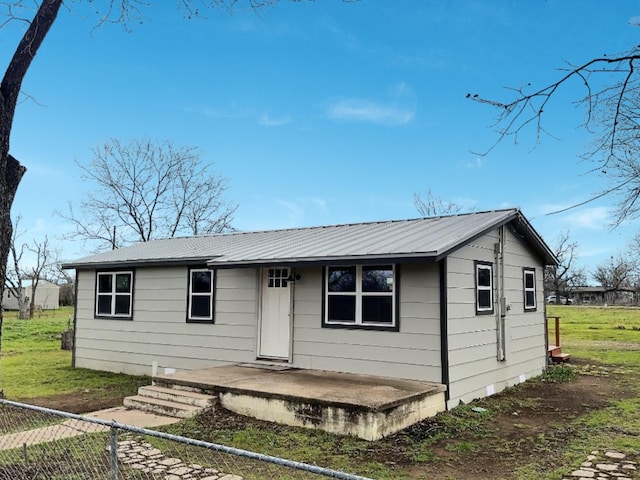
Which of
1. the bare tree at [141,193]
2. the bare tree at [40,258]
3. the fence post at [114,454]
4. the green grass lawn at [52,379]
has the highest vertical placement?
the bare tree at [141,193]

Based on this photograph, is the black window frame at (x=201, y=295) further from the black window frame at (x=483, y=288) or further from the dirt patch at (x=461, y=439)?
the black window frame at (x=483, y=288)

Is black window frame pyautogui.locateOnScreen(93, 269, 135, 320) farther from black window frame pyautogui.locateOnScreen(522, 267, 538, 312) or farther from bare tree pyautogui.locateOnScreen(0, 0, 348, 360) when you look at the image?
black window frame pyautogui.locateOnScreen(522, 267, 538, 312)

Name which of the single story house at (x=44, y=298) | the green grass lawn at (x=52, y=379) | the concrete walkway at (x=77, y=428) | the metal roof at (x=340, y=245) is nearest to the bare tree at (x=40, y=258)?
the single story house at (x=44, y=298)

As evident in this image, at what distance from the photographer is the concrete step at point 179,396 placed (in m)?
8.05

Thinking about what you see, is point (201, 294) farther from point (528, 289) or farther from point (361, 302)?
point (528, 289)

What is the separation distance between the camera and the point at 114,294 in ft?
→ 43.4

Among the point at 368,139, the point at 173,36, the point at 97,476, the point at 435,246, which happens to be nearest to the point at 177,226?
the point at 368,139

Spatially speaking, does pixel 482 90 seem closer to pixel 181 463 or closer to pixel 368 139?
pixel 181 463

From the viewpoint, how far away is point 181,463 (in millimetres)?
5586

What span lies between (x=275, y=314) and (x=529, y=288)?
19.6 feet

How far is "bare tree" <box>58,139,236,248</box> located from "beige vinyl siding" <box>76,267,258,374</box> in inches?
654

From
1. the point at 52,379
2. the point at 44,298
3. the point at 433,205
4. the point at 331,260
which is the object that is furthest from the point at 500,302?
the point at 44,298

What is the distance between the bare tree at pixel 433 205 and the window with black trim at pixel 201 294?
1082 inches

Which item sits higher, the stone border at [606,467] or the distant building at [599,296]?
the distant building at [599,296]
